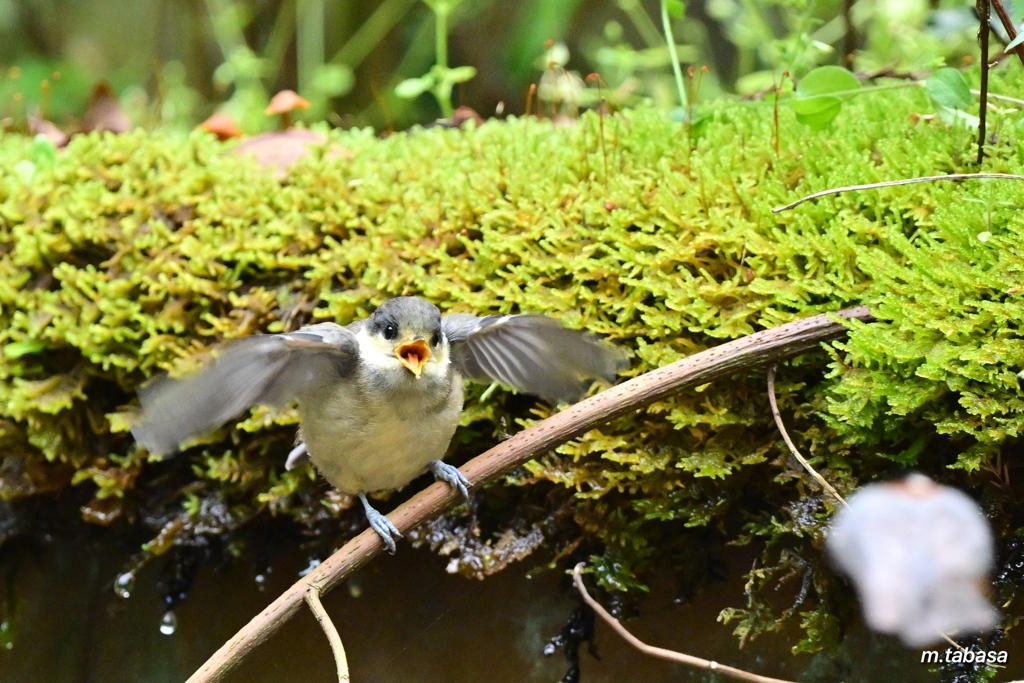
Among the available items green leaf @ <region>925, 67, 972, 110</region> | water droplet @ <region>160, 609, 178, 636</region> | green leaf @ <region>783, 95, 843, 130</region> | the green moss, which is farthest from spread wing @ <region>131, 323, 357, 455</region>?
green leaf @ <region>925, 67, 972, 110</region>

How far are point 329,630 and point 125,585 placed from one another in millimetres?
871

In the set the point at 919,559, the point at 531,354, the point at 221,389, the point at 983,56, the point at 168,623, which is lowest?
the point at 168,623

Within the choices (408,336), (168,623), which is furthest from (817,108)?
(168,623)

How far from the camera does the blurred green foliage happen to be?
446cm

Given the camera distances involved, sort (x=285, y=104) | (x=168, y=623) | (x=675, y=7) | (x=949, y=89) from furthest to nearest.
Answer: (x=285, y=104) → (x=675, y=7) → (x=168, y=623) → (x=949, y=89)

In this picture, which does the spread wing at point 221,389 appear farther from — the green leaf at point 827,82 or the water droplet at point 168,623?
the green leaf at point 827,82

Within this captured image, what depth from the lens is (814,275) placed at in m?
1.58

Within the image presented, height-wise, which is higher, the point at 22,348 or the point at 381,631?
the point at 22,348

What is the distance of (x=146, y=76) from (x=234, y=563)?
4653 mm

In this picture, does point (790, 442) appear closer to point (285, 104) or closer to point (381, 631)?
point (381, 631)

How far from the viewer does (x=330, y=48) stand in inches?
204

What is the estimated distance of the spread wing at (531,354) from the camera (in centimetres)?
143

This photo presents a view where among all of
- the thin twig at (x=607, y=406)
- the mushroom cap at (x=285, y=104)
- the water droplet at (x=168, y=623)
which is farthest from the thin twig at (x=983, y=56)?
the water droplet at (x=168, y=623)

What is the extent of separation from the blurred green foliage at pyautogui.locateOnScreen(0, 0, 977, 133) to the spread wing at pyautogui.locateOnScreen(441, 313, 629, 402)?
2.66 metres
